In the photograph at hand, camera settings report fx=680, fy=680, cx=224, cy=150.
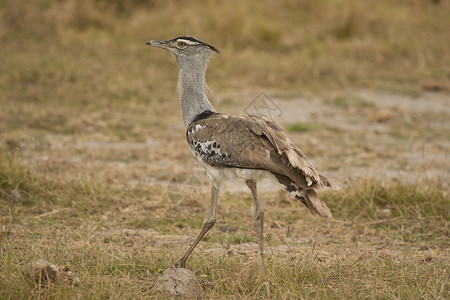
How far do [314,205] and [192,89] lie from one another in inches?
42.4

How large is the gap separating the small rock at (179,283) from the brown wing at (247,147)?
622 millimetres

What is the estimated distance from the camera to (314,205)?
11.4ft

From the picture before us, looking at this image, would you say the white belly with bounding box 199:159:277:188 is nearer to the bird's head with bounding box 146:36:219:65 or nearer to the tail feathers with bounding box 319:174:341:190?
the tail feathers with bounding box 319:174:341:190

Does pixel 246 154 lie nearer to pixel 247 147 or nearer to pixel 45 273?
pixel 247 147

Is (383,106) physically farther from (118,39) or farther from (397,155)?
(118,39)

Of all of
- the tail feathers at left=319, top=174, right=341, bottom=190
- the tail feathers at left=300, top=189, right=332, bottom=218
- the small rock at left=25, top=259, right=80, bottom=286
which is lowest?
the small rock at left=25, top=259, right=80, bottom=286

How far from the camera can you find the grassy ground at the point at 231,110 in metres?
3.75

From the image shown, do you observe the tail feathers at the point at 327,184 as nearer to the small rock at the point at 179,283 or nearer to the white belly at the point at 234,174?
the white belly at the point at 234,174

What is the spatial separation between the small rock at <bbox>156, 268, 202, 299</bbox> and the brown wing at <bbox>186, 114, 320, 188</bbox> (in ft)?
2.04

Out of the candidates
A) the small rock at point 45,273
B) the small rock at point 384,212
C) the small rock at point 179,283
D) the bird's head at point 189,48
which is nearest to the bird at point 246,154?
the bird's head at point 189,48

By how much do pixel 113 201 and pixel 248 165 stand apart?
188 centimetres

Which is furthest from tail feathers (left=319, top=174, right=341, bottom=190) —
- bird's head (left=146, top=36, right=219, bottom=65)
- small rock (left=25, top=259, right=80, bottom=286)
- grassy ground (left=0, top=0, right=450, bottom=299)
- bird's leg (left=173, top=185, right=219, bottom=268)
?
small rock (left=25, top=259, right=80, bottom=286)

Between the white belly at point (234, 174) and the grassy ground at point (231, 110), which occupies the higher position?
the white belly at point (234, 174)

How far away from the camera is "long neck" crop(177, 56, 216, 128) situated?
4027mm
